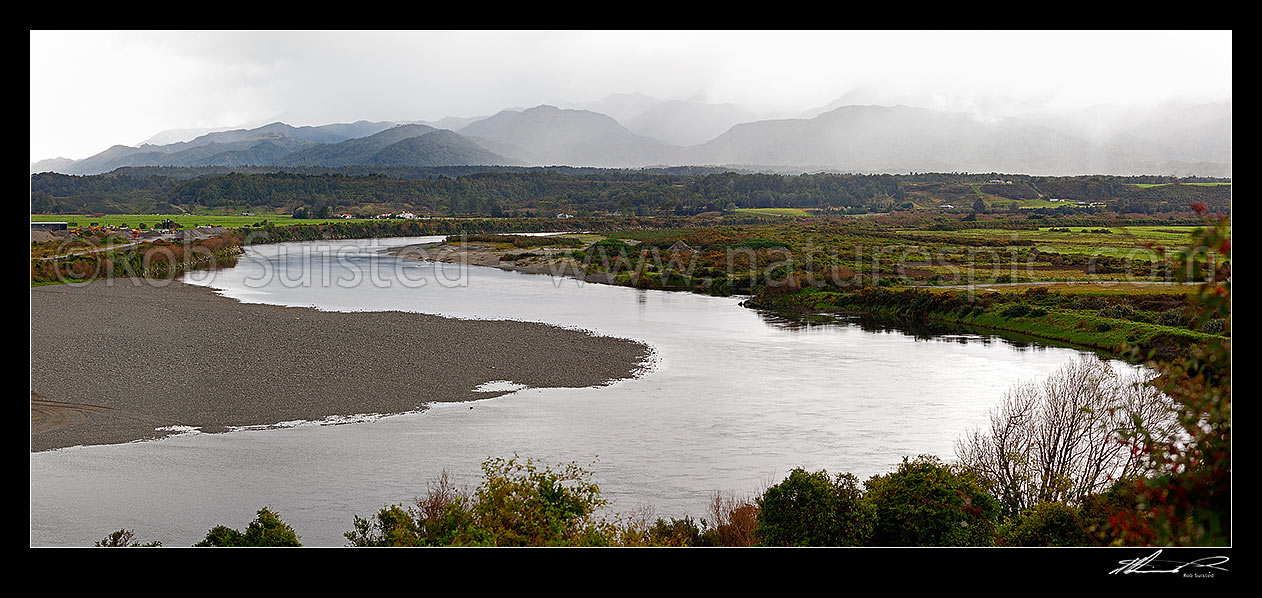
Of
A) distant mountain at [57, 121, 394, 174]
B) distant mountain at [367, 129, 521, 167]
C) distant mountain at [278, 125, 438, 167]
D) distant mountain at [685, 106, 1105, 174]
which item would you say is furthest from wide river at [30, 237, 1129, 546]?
distant mountain at [278, 125, 438, 167]

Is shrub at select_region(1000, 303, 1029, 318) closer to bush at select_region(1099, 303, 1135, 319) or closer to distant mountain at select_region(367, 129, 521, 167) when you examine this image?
bush at select_region(1099, 303, 1135, 319)

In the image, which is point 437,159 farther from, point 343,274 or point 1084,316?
point 1084,316

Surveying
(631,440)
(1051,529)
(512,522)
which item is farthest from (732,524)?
(631,440)

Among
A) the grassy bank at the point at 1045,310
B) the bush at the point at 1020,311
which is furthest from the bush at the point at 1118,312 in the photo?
the bush at the point at 1020,311
